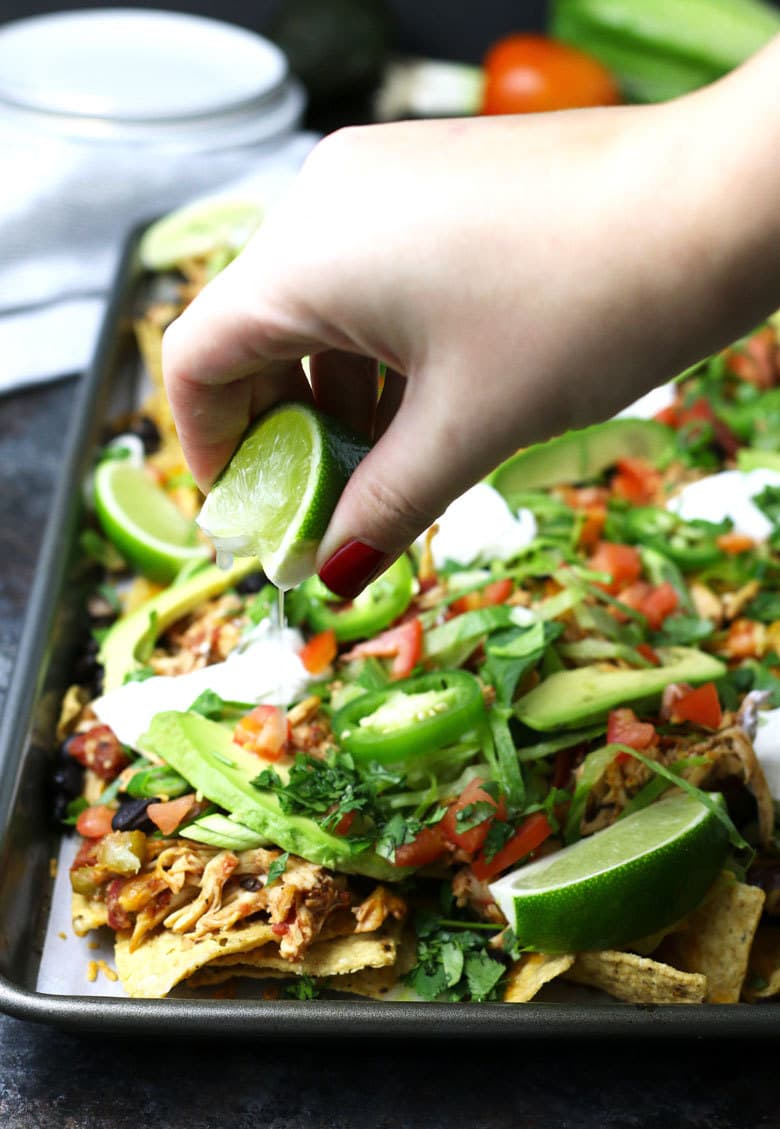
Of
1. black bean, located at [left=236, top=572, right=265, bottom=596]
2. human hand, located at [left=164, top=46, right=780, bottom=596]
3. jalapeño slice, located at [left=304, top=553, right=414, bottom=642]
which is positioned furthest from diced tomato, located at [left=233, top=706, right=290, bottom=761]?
human hand, located at [left=164, top=46, right=780, bottom=596]

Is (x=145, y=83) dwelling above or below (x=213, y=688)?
above

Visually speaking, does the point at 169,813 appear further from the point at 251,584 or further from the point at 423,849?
the point at 251,584

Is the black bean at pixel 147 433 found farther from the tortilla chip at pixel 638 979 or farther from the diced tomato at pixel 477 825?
the tortilla chip at pixel 638 979

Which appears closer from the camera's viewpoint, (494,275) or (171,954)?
(494,275)

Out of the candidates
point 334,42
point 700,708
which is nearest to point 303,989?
point 700,708

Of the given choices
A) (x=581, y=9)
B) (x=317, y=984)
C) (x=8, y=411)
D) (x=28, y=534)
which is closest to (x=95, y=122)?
(x=8, y=411)

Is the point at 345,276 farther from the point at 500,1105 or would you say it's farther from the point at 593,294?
the point at 500,1105

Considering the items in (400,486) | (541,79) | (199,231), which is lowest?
(199,231)
